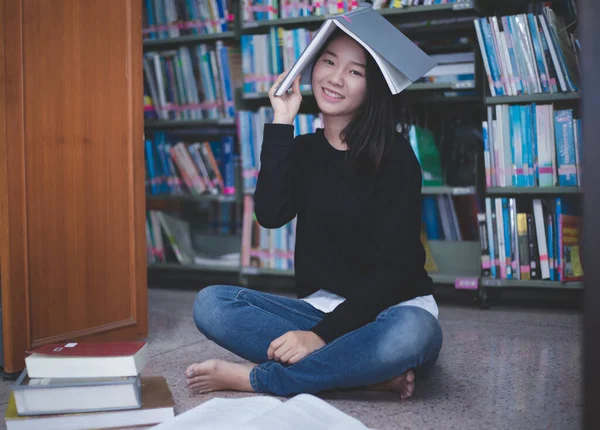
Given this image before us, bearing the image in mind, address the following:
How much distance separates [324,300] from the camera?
5.58 ft

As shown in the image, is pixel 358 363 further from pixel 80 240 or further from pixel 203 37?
pixel 203 37

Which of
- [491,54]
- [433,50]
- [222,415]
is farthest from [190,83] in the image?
[222,415]

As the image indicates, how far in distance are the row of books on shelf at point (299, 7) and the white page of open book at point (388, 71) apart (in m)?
1.46

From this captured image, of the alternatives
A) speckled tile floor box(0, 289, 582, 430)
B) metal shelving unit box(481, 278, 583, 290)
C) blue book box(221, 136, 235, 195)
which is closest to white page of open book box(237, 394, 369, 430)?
speckled tile floor box(0, 289, 582, 430)

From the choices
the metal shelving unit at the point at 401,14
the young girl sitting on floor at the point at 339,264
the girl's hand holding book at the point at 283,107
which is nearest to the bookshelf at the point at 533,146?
the metal shelving unit at the point at 401,14

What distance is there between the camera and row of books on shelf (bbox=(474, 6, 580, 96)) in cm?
267

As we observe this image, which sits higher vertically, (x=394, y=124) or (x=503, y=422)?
(x=394, y=124)

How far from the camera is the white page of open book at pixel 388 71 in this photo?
152 cm

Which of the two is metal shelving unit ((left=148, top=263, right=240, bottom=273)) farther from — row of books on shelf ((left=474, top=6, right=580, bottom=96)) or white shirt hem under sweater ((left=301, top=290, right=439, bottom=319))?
white shirt hem under sweater ((left=301, top=290, right=439, bottom=319))

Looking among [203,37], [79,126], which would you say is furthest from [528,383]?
[203,37]

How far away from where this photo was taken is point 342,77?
5.42ft

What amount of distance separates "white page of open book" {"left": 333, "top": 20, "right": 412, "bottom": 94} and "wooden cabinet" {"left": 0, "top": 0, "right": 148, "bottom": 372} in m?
0.85

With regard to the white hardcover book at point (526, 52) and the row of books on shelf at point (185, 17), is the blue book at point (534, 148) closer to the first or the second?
the white hardcover book at point (526, 52)

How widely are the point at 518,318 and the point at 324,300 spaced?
4.05 ft
